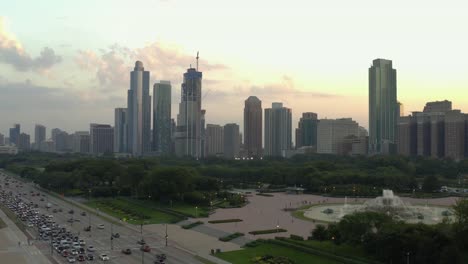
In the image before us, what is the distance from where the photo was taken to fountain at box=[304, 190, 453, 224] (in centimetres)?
8256

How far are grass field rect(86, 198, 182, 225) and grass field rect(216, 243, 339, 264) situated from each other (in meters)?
27.5

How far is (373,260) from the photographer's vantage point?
184ft

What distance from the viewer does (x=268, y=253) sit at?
206 ft

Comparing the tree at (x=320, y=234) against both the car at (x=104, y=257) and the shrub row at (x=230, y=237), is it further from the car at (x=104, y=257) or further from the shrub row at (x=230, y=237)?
the car at (x=104, y=257)

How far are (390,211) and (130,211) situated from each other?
50.8 meters

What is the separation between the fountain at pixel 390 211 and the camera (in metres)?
82.6

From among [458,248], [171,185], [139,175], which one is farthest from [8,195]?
[458,248]

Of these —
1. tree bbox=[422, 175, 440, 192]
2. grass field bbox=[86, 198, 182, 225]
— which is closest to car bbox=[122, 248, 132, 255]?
grass field bbox=[86, 198, 182, 225]

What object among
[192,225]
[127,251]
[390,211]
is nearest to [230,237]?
[192,225]

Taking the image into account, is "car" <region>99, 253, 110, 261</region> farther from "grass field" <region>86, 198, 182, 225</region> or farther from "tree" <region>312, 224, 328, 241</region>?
"tree" <region>312, 224, 328, 241</region>

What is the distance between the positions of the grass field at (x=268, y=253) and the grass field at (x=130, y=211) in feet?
90.3

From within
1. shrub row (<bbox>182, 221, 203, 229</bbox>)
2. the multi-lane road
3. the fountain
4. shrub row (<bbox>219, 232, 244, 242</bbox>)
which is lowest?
the multi-lane road

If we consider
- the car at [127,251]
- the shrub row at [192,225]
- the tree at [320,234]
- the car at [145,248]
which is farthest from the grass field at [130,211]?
the tree at [320,234]

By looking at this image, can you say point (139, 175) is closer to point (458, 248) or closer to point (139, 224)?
point (139, 224)
